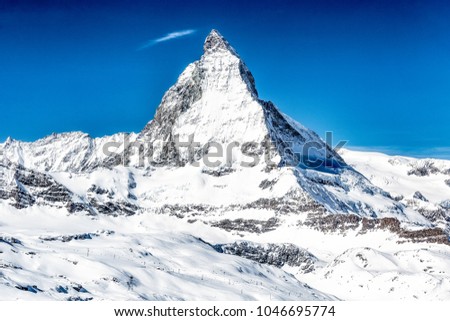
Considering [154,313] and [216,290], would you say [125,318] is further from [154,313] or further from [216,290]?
[216,290]

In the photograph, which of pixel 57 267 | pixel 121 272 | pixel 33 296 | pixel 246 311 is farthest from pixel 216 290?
pixel 246 311

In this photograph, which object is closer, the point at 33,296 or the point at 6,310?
→ the point at 6,310

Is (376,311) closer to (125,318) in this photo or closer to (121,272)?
(125,318)

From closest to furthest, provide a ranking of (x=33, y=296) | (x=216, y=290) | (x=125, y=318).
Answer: (x=125, y=318)
(x=33, y=296)
(x=216, y=290)

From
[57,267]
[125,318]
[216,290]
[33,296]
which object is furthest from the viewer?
[216,290]

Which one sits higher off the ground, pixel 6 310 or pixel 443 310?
pixel 443 310

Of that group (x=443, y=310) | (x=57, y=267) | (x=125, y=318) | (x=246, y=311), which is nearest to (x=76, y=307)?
(x=125, y=318)

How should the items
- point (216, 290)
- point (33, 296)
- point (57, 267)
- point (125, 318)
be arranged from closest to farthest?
point (125, 318) → point (33, 296) → point (57, 267) → point (216, 290)

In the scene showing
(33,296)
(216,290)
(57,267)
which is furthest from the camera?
(216,290)

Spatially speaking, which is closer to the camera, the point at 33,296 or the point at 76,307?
the point at 76,307
